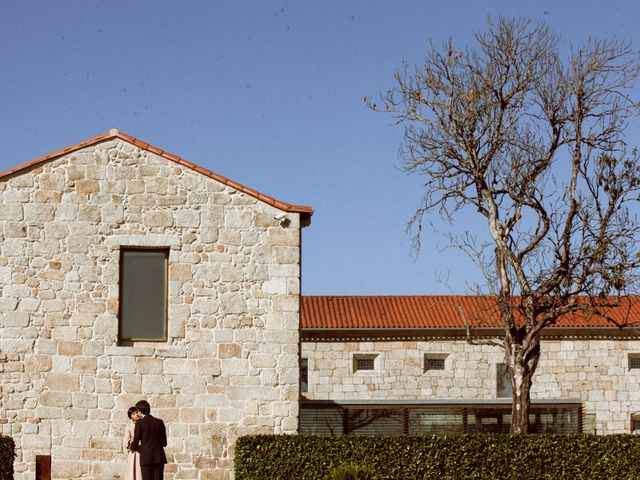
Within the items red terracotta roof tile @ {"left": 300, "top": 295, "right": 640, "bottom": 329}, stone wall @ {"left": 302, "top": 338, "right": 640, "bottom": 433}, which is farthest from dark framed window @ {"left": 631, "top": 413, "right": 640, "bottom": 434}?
red terracotta roof tile @ {"left": 300, "top": 295, "right": 640, "bottom": 329}

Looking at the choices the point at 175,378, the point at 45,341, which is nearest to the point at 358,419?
the point at 175,378

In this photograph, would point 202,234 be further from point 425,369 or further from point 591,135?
point 425,369

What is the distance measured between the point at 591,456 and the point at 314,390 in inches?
637

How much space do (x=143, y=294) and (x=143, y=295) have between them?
2 centimetres

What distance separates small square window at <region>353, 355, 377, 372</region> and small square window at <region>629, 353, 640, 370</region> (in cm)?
815

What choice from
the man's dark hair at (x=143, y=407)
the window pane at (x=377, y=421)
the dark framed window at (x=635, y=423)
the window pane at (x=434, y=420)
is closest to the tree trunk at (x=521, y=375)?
the window pane at (x=434, y=420)

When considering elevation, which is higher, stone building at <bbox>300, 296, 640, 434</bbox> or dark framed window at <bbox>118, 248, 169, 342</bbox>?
dark framed window at <bbox>118, 248, 169, 342</bbox>

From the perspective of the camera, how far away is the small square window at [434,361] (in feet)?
103

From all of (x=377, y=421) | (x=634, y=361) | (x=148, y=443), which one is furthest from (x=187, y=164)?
(x=634, y=361)

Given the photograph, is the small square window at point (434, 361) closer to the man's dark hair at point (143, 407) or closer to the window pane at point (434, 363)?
the window pane at point (434, 363)

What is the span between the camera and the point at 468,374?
31312 mm

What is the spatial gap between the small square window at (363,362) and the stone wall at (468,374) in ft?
0.48

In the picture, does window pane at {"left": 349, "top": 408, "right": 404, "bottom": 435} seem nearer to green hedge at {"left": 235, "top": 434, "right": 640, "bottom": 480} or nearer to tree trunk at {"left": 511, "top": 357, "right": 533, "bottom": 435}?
tree trunk at {"left": 511, "top": 357, "right": 533, "bottom": 435}

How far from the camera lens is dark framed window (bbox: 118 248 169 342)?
16.6 m
